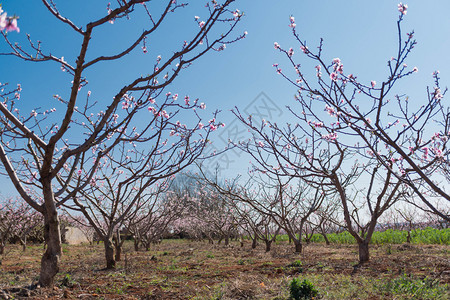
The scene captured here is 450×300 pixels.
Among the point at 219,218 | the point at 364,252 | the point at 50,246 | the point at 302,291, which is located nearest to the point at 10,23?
the point at 50,246

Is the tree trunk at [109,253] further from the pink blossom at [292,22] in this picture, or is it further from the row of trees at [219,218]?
the pink blossom at [292,22]

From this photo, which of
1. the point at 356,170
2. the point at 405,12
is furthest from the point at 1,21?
the point at 356,170

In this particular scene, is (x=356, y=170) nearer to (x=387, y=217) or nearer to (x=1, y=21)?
(x=1, y=21)

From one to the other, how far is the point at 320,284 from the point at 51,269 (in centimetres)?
358

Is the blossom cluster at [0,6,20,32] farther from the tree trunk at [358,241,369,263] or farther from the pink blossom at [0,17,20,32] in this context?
the tree trunk at [358,241,369,263]

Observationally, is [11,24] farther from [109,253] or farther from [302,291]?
[109,253]

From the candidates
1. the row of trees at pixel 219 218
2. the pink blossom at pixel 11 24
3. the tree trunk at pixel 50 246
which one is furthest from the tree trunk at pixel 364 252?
the pink blossom at pixel 11 24

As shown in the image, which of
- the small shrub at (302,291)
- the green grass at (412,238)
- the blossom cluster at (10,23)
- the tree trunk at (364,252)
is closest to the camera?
the blossom cluster at (10,23)

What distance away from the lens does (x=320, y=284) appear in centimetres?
471

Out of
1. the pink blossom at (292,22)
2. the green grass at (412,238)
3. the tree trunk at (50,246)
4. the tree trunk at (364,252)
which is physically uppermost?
the pink blossom at (292,22)

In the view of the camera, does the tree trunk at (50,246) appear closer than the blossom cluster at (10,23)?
No

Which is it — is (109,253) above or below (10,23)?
below

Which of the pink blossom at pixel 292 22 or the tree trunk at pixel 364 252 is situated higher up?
the pink blossom at pixel 292 22

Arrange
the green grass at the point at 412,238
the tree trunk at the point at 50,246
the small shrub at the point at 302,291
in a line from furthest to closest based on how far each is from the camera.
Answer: the green grass at the point at 412,238
the tree trunk at the point at 50,246
the small shrub at the point at 302,291
